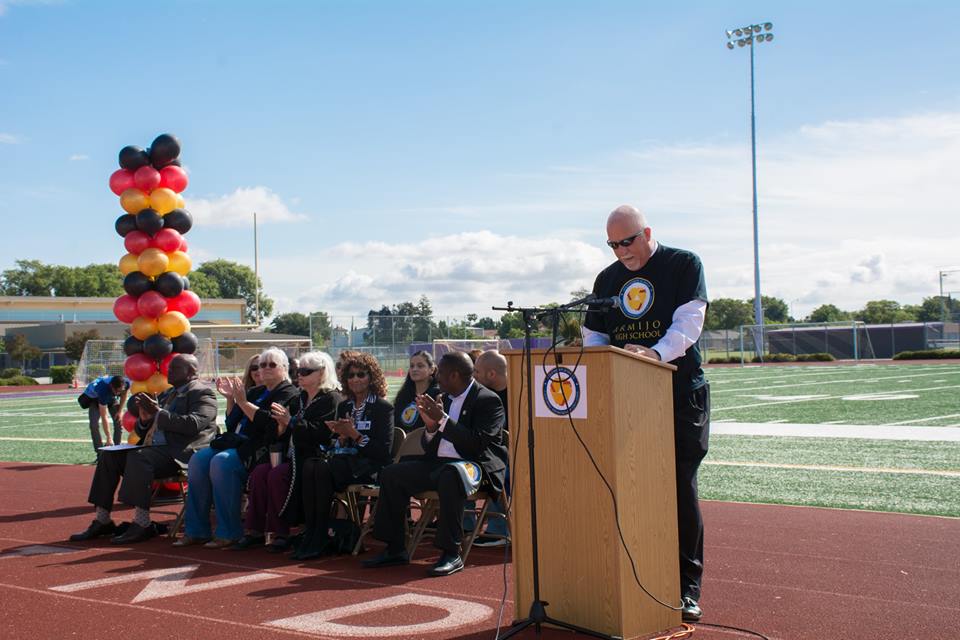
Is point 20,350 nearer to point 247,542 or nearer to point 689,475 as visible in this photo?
point 247,542

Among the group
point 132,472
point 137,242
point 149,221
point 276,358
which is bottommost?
point 132,472

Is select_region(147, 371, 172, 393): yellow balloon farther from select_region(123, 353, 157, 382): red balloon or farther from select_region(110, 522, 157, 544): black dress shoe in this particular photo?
select_region(110, 522, 157, 544): black dress shoe

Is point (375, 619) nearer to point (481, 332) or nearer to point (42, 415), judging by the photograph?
point (42, 415)

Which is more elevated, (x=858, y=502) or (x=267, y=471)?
(x=267, y=471)

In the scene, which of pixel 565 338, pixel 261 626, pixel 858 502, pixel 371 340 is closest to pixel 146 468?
pixel 261 626

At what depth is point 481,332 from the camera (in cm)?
4012

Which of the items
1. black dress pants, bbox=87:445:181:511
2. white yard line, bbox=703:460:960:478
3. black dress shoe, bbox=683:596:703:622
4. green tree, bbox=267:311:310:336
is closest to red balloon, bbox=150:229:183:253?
black dress pants, bbox=87:445:181:511

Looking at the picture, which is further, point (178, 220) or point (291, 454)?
point (178, 220)

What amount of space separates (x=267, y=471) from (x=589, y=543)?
3882mm

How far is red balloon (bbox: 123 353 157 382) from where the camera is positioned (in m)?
12.4

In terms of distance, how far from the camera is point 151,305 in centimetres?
1267

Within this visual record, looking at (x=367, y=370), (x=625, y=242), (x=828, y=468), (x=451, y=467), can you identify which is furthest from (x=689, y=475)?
(x=828, y=468)

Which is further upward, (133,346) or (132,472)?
(133,346)

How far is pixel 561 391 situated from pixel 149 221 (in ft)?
30.7
